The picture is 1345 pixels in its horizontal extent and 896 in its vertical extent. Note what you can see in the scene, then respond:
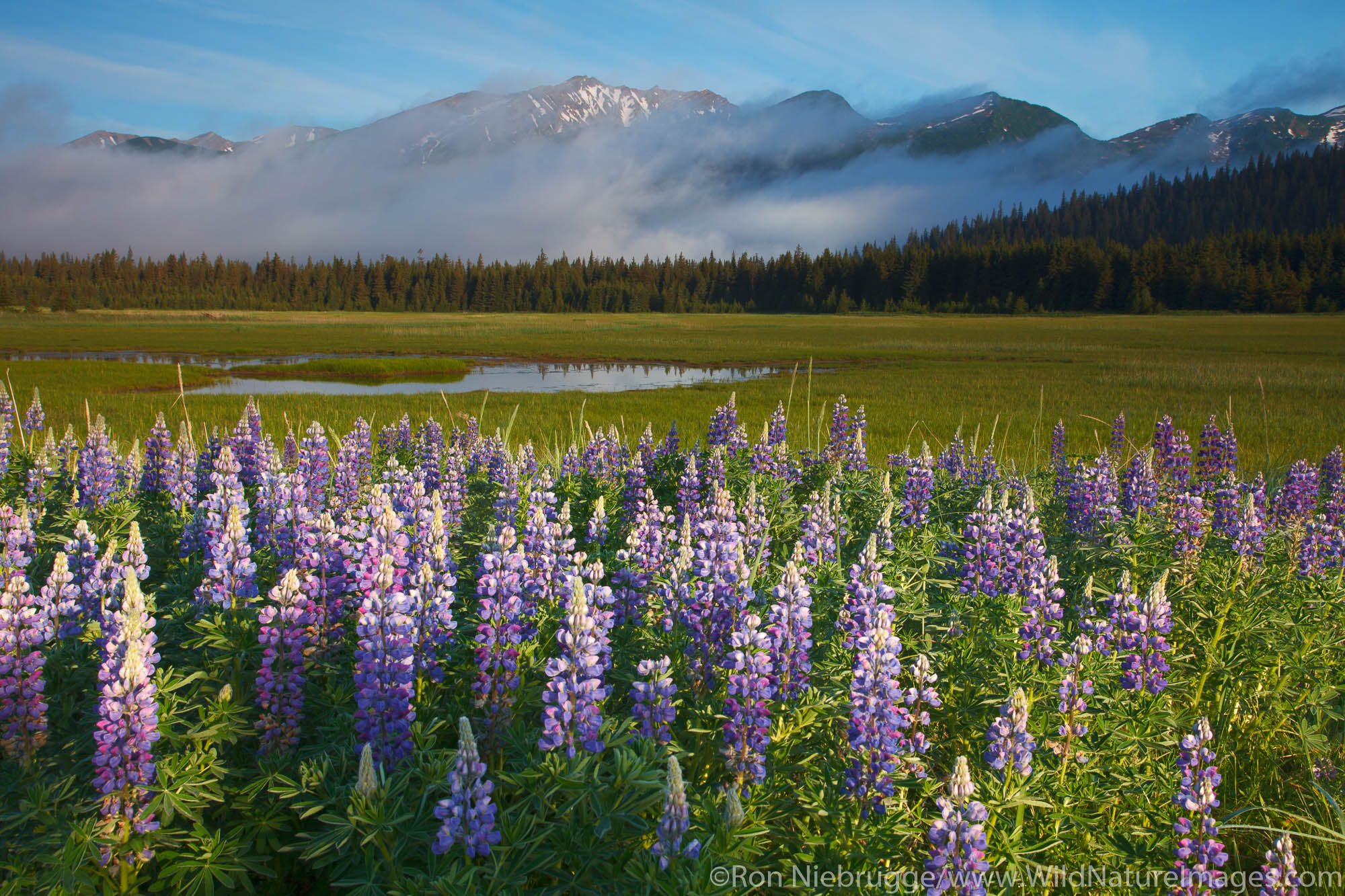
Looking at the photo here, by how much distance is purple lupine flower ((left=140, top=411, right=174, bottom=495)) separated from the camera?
7188 millimetres

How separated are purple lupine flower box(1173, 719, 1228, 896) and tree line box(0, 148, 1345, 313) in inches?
5493

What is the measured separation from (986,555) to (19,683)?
4.99 metres

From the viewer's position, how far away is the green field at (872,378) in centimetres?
1969

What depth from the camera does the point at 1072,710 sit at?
322 centimetres

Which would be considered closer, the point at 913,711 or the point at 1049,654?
the point at 913,711

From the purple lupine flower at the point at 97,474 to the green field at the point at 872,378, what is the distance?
7384mm

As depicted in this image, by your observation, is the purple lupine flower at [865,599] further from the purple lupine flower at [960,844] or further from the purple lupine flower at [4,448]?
the purple lupine flower at [4,448]

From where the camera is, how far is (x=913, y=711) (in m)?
3.40

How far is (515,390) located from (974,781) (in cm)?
2972

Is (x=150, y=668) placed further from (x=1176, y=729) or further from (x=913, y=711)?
(x=1176, y=729)

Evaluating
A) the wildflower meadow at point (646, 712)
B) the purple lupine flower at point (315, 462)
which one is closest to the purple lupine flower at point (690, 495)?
the wildflower meadow at point (646, 712)

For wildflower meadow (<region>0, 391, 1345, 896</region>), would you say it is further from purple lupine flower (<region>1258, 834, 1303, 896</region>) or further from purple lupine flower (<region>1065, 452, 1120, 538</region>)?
purple lupine flower (<region>1065, 452, 1120, 538</region>)

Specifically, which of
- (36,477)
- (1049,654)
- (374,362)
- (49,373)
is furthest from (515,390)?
(1049,654)

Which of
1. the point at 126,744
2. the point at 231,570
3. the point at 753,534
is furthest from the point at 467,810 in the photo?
the point at 753,534
